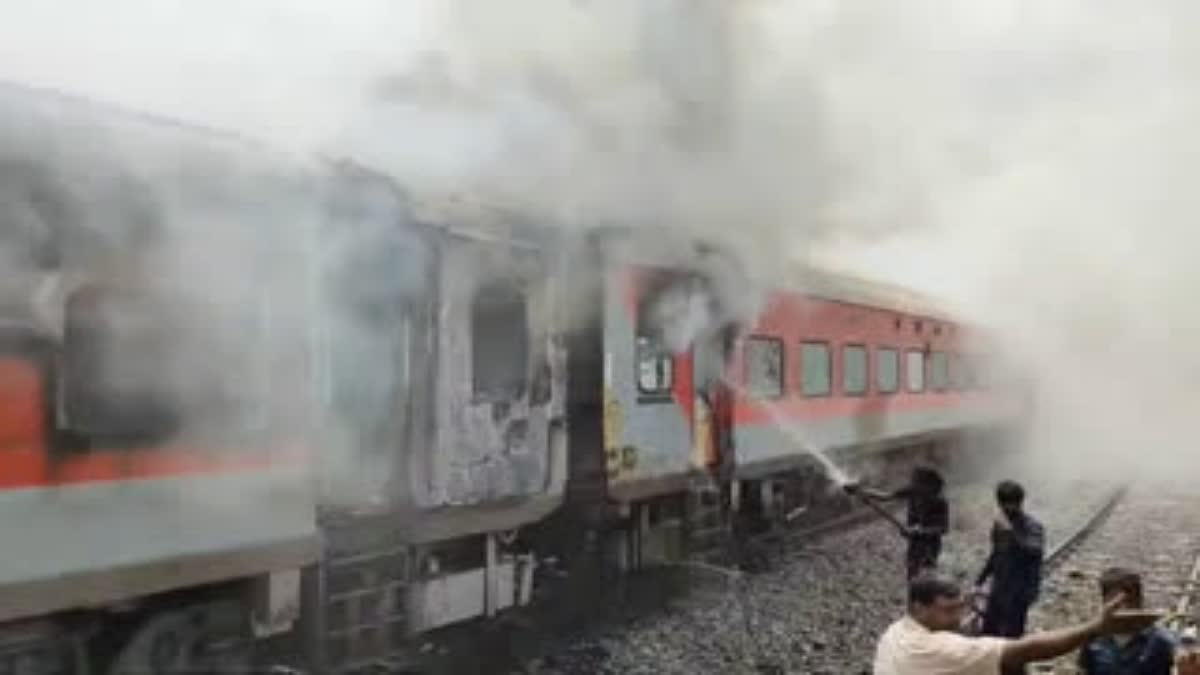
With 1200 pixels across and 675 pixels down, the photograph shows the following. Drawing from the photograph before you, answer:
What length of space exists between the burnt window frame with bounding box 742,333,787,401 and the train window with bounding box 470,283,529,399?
11.4 feet

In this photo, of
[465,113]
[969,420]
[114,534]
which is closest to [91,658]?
[114,534]

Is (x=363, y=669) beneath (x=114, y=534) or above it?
beneath

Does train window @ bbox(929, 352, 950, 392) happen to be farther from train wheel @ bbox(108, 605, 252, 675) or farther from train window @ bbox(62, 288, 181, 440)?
train window @ bbox(62, 288, 181, 440)

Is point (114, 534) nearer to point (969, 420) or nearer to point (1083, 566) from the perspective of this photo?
point (1083, 566)

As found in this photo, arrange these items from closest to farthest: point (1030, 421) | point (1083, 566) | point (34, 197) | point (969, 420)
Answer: point (34, 197), point (1083, 566), point (969, 420), point (1030, 421)

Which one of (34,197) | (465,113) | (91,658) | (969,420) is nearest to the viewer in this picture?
(34,197)

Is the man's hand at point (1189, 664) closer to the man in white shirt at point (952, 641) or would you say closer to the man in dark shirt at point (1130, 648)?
the man in dark shirt at point (1130, 648)

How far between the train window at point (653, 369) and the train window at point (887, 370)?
582 cm

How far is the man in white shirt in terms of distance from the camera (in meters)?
3.75

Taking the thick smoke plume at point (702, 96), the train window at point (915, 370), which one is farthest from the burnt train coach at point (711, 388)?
the train window at point (915, 370)

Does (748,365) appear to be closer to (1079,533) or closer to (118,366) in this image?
(1079,533)

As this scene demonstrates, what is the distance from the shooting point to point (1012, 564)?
6.40 meters

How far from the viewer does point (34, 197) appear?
15.3 ft

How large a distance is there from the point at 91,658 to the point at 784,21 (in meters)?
5.17
